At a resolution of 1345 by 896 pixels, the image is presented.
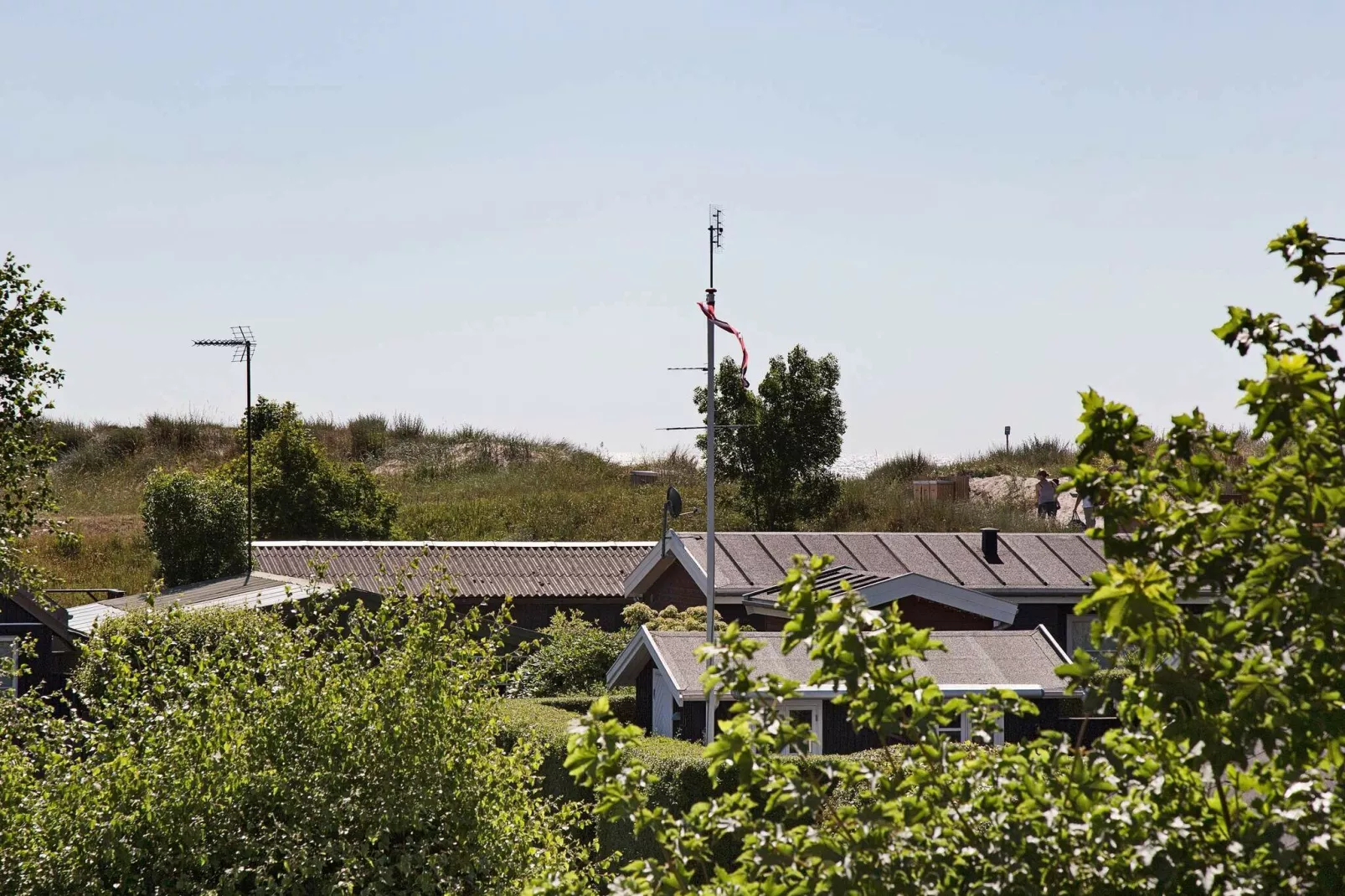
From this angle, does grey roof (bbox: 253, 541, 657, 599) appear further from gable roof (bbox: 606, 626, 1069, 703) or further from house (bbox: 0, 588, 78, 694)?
gable roof (bbox: 606, 626, 1069, 703)

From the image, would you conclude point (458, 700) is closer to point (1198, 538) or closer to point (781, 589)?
point (781, 589)

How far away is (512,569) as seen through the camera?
33531mm

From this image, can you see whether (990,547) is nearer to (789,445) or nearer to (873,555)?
(873,555)

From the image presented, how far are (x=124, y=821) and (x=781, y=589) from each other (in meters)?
5.14

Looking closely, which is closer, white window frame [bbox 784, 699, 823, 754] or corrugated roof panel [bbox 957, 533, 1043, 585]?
white window frame [bbox 784, 699, 823, 754]

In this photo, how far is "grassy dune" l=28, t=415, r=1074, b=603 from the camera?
4147 cm

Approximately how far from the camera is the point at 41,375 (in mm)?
16297

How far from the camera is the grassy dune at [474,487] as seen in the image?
4147 centimetres

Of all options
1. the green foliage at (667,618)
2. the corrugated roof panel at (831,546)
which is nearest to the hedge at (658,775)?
the green foliage at (667,618)

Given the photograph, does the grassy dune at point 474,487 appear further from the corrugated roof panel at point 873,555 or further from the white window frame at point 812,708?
the white window frame at point 812,708

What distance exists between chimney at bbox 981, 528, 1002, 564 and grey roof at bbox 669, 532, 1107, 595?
103mm

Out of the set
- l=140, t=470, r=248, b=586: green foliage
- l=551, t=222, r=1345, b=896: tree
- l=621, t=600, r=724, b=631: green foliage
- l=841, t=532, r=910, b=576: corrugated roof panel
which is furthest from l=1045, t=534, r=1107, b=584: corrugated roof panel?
l=551, t=222, r=1345, b=896: tree

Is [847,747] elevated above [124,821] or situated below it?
below

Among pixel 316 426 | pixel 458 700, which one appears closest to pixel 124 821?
pixel 458 700
